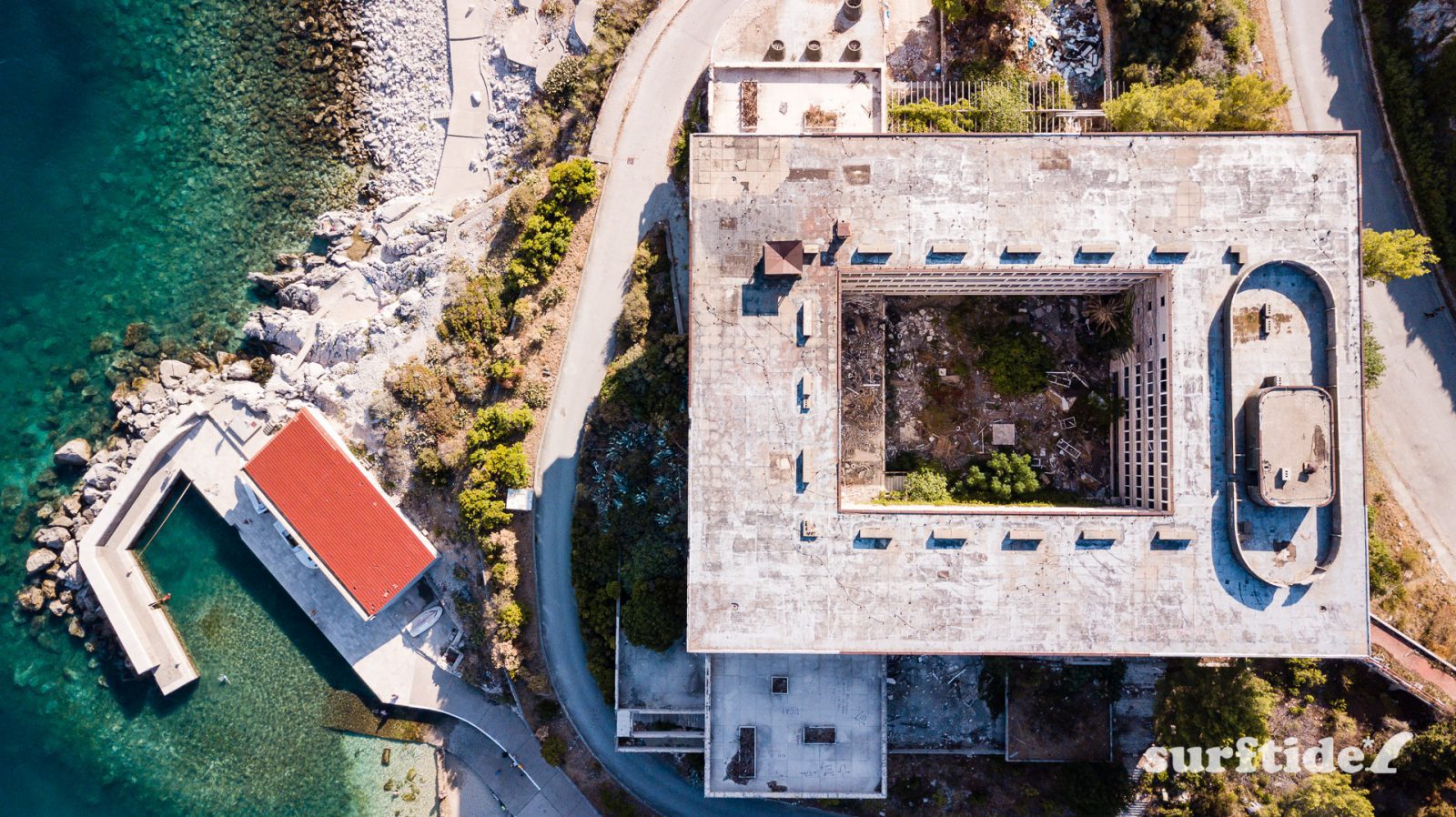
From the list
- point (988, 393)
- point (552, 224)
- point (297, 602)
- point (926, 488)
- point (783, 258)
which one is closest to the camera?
point (783, 258)

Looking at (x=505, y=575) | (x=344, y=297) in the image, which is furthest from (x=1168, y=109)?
(x=344, y=297)

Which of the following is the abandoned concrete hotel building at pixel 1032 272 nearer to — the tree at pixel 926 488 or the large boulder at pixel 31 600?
the tree at pixel 926 488

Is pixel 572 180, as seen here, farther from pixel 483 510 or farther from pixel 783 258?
pixel 483 510

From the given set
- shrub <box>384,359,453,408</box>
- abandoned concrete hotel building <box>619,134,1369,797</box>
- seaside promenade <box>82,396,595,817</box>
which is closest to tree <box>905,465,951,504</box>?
abandoned concrete hotel building <box>619,134,1369,797</box>

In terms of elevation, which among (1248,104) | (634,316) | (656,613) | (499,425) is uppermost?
(1248,104)

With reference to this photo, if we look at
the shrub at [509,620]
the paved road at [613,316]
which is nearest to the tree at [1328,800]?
the paved road at [613,316]

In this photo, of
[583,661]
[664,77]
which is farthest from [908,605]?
[664,77]

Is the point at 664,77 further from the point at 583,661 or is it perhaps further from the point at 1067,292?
the point at 583,661
